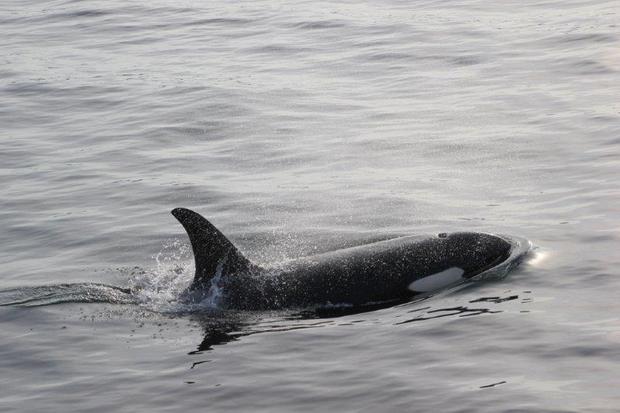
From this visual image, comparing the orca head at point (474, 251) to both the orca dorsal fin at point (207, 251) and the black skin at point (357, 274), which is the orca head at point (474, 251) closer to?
the black skin at point (357, 274)

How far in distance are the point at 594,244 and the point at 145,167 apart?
7.74 meters

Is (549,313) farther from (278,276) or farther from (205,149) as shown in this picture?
(205,149)

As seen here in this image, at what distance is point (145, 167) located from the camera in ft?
60.4

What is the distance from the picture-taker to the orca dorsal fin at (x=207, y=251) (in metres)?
11.8

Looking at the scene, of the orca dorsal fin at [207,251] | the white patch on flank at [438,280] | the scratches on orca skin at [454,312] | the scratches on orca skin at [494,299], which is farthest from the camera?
the white patch on flank at [438,280]

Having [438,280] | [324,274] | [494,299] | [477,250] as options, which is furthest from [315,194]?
[494,299]

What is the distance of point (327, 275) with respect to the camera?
39.3 feet

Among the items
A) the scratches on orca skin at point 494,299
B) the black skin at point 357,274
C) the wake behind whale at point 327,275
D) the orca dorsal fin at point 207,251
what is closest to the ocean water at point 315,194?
the scratches on orca skin at point 494,299

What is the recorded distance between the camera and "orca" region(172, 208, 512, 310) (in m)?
11.8

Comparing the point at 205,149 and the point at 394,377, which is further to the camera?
the point at 205,149

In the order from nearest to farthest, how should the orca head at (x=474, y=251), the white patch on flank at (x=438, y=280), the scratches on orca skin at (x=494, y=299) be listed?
the scratches on orca skin at (x=494, y=299), the white patch on flank at (x=438, y=280), the orca head at (x=474, y=251)

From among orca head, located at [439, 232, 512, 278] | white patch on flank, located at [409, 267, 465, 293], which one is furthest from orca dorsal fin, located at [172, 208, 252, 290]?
orca head, located at [439, 232, 512, 278]

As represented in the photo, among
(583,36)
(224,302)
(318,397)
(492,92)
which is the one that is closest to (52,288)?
(224,302)

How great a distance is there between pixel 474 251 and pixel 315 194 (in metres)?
4.04
